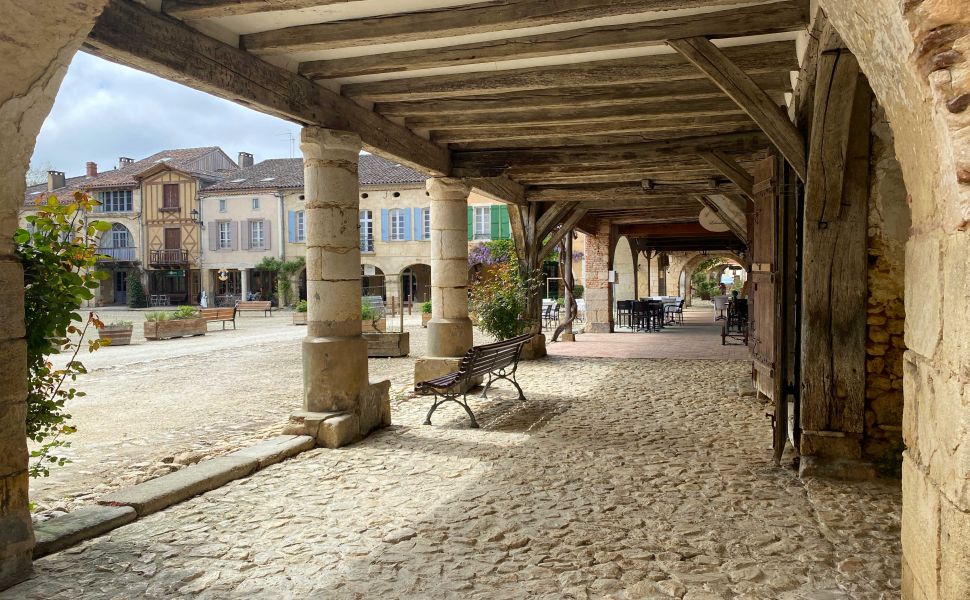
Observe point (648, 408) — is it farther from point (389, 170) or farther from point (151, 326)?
point (389, 170)

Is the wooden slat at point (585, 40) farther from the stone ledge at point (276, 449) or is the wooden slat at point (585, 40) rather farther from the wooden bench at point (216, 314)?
the wooden bench at point (216, 314)

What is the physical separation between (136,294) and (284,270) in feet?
29.2

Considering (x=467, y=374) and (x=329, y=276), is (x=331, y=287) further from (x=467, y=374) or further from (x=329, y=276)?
(x=467, y=374)

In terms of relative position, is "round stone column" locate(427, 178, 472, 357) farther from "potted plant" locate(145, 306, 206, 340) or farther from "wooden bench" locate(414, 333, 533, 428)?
"potted plant" locate(145, 306, 206, 340)

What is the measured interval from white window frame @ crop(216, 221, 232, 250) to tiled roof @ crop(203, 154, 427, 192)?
1522mm

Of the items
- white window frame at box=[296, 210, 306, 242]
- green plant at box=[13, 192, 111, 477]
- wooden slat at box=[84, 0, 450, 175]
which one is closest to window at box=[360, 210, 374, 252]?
white window frame at box=[296, 210, 306, 242]

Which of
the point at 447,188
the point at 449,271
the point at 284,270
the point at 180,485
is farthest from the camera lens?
the point at 284,270

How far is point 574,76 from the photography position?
4.82 meters

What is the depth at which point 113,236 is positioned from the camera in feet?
107

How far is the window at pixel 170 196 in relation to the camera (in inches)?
1207

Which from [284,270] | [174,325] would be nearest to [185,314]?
[174,325]

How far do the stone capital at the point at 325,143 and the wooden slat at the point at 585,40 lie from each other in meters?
0.41

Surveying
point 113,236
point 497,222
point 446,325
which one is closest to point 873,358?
point 446,325

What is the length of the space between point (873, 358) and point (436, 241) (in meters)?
4.85
